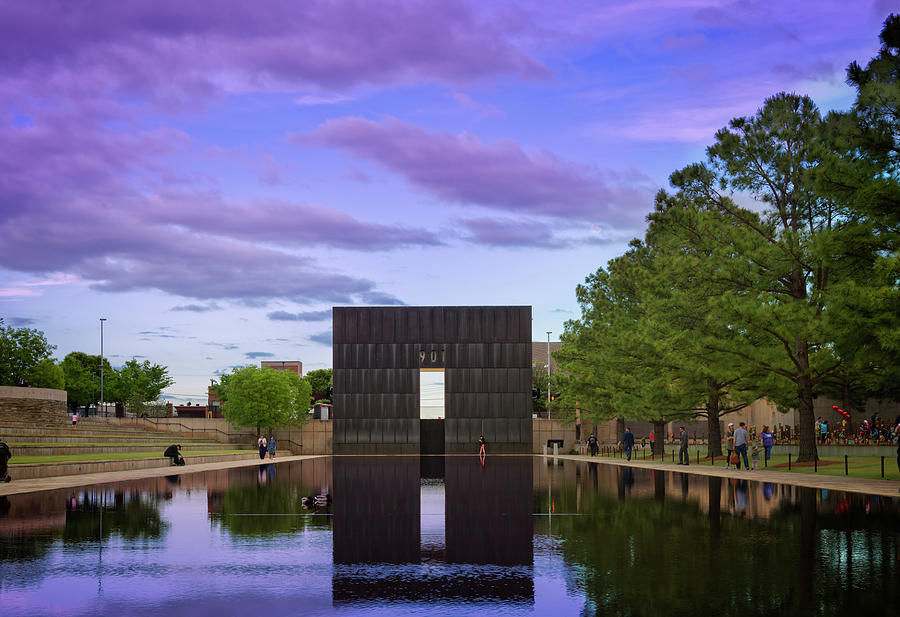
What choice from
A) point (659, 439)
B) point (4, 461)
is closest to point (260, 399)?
point (659, 439)

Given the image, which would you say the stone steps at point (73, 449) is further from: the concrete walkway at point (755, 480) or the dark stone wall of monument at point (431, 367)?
the dark stone wall of monument at point (431, 367)

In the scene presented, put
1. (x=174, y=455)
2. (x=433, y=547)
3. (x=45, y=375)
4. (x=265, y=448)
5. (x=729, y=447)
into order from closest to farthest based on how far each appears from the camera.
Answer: (x=433, y=547), (x=174, y=455), (x=729, y=447), (x=265, y=448), (x=45, y=375)

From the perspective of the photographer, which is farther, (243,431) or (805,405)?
(243,431)

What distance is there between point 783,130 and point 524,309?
166 feet

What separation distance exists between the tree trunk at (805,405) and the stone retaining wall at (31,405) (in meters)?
49.4

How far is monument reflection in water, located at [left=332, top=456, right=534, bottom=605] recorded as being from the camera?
32.2ft

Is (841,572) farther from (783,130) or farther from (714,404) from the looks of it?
(714,404)

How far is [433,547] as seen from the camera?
13.4 m

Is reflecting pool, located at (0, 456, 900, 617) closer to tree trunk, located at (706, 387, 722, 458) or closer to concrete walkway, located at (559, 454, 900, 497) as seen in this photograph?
concrete walkway, located at (559, 454, 900, 497)

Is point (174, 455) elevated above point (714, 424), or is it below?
below

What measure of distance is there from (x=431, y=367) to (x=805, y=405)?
174 ft

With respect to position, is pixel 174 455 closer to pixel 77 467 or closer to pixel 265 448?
pixel 77 467

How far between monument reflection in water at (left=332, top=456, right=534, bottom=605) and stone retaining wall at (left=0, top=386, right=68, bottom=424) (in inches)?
1724

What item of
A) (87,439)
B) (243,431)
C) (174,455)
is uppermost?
(87,439)
